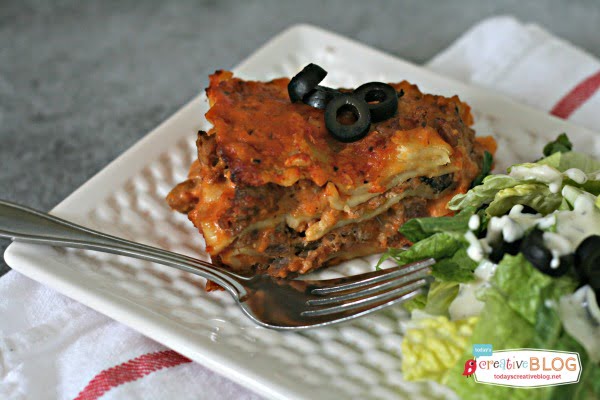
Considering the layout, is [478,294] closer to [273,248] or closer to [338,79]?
[273,248]

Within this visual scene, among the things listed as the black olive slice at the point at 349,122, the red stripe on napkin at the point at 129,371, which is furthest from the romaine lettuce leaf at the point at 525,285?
the red stripe on napkin at the point at 129,371

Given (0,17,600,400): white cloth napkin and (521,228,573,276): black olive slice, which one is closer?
(521,228,573,276): black olive slice

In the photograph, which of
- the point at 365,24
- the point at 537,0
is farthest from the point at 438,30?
the point at 537,0

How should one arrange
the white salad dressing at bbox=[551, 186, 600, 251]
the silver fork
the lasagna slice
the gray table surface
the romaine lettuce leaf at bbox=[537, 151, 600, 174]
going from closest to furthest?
1. the white salad dressing at bbox=[551, 186, 600, 251]
2. the silver fork
3. the lasagna slice
4. the romaine lettuce leaf at bbox=[537, 151, 600, 174]
5. the gray table surface

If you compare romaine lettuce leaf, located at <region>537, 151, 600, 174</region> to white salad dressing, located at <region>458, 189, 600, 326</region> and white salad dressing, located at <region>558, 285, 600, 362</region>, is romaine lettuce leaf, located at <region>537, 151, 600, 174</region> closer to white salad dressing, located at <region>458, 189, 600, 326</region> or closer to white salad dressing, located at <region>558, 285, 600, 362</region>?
white salad dressing, located at <region>458, 189, 600, 326</region>

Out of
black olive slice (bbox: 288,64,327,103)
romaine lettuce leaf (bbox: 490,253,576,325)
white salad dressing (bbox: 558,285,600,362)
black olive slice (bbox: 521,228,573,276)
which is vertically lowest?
white salad dressing (bbox: 558,285,600,362)

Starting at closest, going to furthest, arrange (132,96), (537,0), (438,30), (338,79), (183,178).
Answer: (183,178) → (338,79) → (132,96) → (438,30) → (537,0)

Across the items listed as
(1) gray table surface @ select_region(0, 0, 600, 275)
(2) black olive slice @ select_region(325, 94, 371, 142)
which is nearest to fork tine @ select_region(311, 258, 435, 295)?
(2) black olive slice @ select_region(325, 94, 371, 142)
